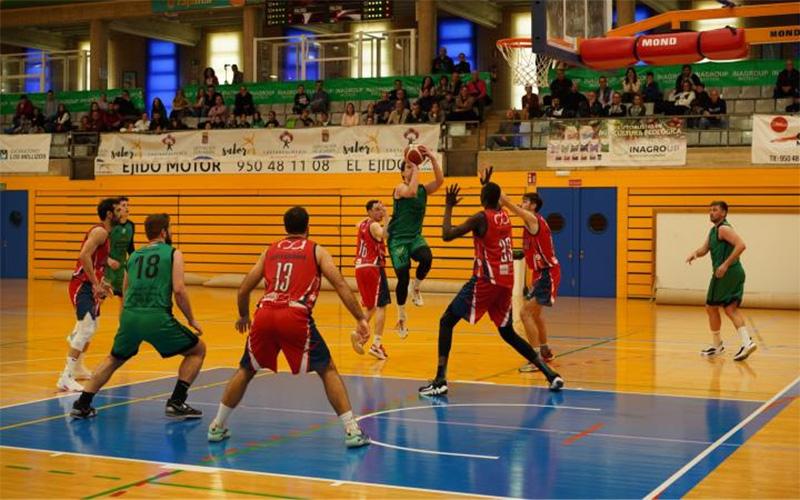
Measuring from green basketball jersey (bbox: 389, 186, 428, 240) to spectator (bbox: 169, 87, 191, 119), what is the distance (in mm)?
17437

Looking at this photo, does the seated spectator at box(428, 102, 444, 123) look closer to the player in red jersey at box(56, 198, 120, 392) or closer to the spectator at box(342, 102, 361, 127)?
the spectator at box(342, 102, 361, 127)

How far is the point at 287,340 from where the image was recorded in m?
8.14

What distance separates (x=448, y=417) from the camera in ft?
31.6

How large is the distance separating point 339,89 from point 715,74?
9635mm

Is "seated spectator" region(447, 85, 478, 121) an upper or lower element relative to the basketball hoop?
lower

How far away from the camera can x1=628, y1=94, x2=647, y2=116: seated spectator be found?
23.8 m

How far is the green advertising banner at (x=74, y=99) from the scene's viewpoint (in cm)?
3228

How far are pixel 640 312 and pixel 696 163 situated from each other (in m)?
4.17

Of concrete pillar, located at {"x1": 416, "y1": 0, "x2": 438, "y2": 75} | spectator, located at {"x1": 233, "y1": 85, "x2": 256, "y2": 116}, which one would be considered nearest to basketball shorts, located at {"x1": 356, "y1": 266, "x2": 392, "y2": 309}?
spectator, located at {"x1": 233, "y1": 85, "x2": 256, "y2": 116}

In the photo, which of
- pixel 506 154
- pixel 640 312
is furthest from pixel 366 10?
pixel 640 312

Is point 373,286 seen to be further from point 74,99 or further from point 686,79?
point 74,99

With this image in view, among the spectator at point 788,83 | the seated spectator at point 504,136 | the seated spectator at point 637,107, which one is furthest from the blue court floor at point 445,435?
the seated spectator at point 504,136

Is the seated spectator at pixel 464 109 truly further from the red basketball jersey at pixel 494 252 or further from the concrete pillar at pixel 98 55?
the red basketball jersey at pixel 494 252

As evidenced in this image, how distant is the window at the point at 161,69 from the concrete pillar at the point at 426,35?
40.7 feet
